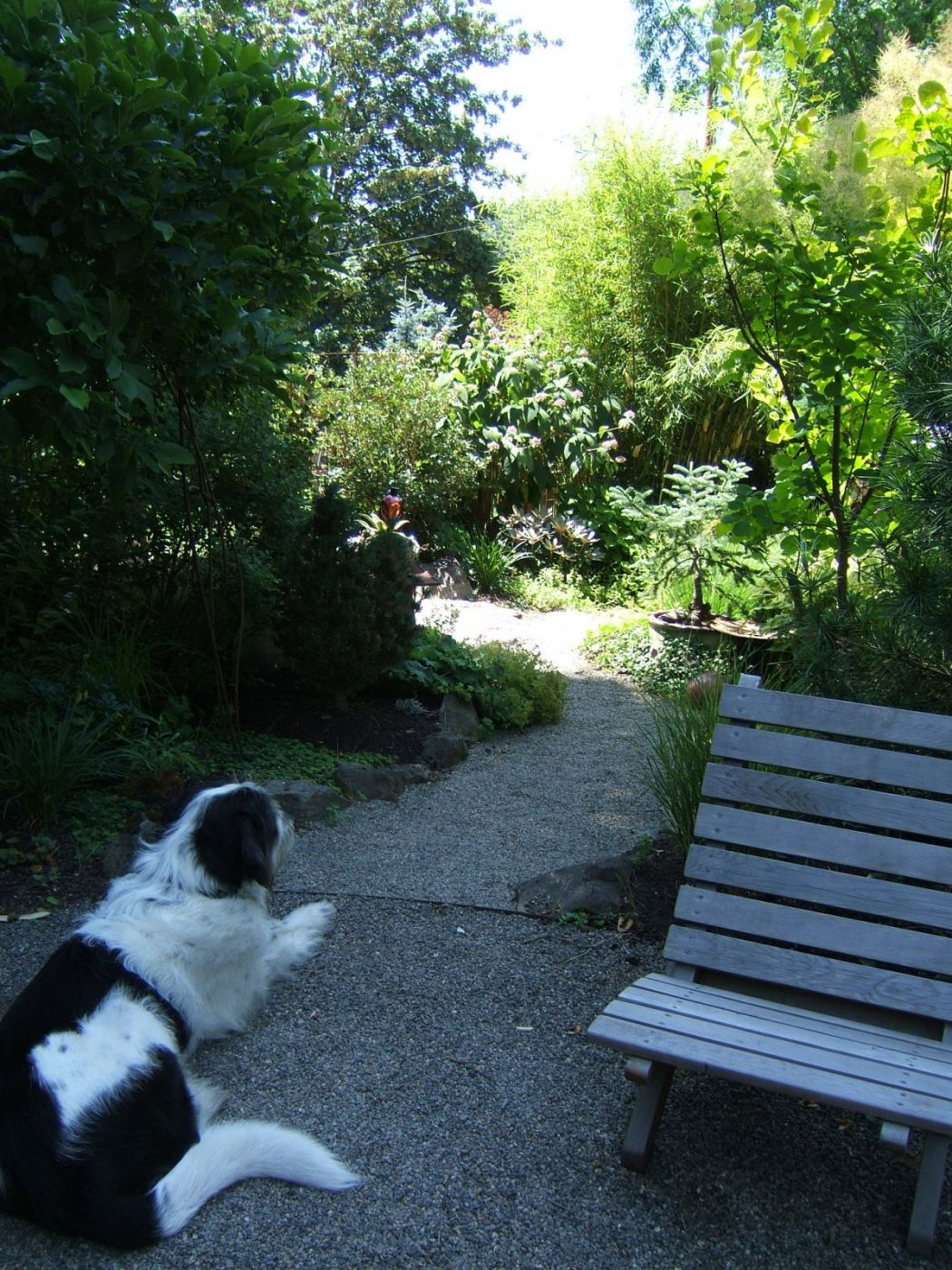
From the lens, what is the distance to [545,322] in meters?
13.0

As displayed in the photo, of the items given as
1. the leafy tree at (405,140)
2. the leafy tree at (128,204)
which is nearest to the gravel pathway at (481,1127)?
the leafy tree at (128,204)

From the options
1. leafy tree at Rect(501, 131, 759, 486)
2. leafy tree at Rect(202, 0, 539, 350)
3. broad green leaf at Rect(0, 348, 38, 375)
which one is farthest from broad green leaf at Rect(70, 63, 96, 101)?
leafy tree at Rect(202, 0, 539, 350)

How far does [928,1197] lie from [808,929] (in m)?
0.74

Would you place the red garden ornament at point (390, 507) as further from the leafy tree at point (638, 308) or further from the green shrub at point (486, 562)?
the leafy tree at point (638, 308)

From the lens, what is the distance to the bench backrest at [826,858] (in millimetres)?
2727

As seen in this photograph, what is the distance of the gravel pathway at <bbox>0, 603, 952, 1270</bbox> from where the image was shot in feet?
7.34

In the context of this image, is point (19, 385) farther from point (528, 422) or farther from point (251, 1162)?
point (528, 422)

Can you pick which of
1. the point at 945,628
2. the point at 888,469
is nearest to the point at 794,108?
the point at 888,469

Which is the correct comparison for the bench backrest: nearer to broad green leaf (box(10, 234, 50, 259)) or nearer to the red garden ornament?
broad green leaf (box(10, 234, 50, 259))

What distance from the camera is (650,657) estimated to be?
333 inches

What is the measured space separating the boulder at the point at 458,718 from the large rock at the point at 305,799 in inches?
52.5

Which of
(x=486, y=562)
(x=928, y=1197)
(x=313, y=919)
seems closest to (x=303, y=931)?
(x=313, y=919)

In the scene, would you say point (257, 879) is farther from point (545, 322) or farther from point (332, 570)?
point (545, 322)

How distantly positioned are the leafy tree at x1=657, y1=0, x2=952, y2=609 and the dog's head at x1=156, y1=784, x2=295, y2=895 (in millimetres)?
2545
